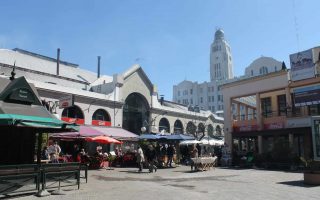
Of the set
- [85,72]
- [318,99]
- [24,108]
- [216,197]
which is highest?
[85,72]

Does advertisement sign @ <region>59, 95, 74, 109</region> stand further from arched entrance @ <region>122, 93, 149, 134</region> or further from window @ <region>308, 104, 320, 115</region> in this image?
window @ <region>308, 104, 320, 115</region>

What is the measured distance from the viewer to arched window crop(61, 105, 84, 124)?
3048cm

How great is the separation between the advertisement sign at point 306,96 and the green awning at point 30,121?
63.1ft

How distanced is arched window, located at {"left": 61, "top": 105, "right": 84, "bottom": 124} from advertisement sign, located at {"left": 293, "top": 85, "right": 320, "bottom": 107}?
63.3ft

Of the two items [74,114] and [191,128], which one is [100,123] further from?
[191,128]

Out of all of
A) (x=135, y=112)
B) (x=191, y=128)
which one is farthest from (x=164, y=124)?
(x=191, y=128)

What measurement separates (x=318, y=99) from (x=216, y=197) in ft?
57.0

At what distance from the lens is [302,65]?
25.5m

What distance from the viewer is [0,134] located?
11711 millimetres

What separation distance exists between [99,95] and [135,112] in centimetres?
682

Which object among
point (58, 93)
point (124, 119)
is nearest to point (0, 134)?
point (58, 93)

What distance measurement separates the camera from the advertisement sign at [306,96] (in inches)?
957

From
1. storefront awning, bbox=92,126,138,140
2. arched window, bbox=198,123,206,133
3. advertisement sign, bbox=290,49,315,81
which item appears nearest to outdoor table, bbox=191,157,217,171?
advertisement sign, bbox=290,49,315,81

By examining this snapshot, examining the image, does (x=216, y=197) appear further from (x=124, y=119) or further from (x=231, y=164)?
(x=124, y=119)
